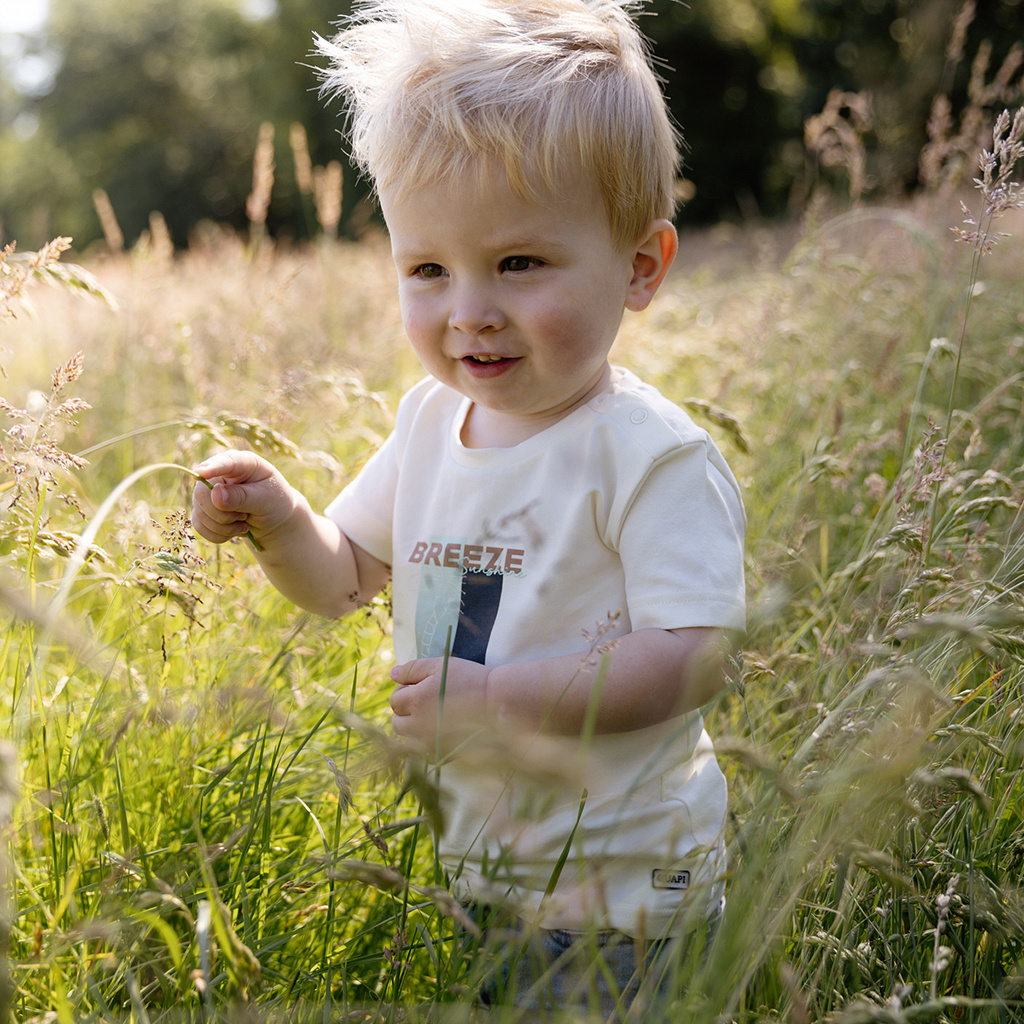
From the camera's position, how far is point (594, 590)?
1.33 meters

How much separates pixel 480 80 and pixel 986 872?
1402mm

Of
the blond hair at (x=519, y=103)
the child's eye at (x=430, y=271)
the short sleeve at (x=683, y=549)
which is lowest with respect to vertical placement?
the short sleeve at (x=683, y=549)

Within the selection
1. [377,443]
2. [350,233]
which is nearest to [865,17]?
[350,233]

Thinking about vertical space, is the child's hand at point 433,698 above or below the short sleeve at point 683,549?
below

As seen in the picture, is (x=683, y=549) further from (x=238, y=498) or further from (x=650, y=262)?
(x=238, y=498)

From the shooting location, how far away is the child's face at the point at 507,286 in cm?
127

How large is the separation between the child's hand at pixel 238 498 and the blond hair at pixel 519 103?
1.63 feet

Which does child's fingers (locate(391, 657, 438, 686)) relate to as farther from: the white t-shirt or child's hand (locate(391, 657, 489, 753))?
the white t-shirt

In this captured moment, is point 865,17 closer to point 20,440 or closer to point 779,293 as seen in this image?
point 779,293

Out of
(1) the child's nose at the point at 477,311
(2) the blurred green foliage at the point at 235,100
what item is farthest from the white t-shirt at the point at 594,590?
(2) the blurred green foliage at the point at 235,100

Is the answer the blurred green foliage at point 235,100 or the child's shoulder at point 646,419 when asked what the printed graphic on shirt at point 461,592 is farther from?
the blurred green foliage at point 235,100

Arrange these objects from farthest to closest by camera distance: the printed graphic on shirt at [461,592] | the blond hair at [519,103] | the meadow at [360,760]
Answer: the printed graphic on shirt at [461,592] < the blond hair at [519,103] < the meadow at [360,760]

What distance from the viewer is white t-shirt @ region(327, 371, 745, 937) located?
4.03 feet

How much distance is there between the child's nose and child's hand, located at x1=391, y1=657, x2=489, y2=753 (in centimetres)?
51
